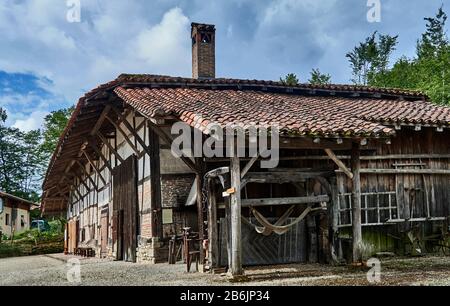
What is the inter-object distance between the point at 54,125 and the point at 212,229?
4136 cm

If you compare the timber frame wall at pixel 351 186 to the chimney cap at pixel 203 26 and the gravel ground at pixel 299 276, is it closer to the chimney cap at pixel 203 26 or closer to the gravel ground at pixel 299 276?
the gravel ground at pixel 299 276

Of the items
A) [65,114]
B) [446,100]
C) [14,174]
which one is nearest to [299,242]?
[446,100]

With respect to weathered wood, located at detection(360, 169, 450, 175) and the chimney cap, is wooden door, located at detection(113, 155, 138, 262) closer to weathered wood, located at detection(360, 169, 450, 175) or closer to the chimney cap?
the chimney cap

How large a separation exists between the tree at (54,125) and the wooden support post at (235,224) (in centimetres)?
3871

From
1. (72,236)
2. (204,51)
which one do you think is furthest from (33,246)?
(204,51)


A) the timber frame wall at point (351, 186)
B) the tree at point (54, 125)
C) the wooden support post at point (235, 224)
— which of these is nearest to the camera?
the wooden support post at point (235, 224)

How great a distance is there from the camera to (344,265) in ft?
30.5

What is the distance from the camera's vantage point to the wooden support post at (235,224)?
783 cm

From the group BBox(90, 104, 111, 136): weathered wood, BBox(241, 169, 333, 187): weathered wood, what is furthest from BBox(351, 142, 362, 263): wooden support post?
BBox(90, 104, 111, 136): weathered wood

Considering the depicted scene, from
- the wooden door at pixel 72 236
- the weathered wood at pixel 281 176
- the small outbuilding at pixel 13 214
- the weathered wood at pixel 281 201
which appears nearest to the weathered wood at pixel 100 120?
the weathered wood at pixel 281 176

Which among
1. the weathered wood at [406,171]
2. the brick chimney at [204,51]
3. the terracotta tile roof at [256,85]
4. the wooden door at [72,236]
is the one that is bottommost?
the wooden door at [72,236]

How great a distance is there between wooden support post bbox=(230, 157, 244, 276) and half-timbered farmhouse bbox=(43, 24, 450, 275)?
17 mm

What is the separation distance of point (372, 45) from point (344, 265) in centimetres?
3506
